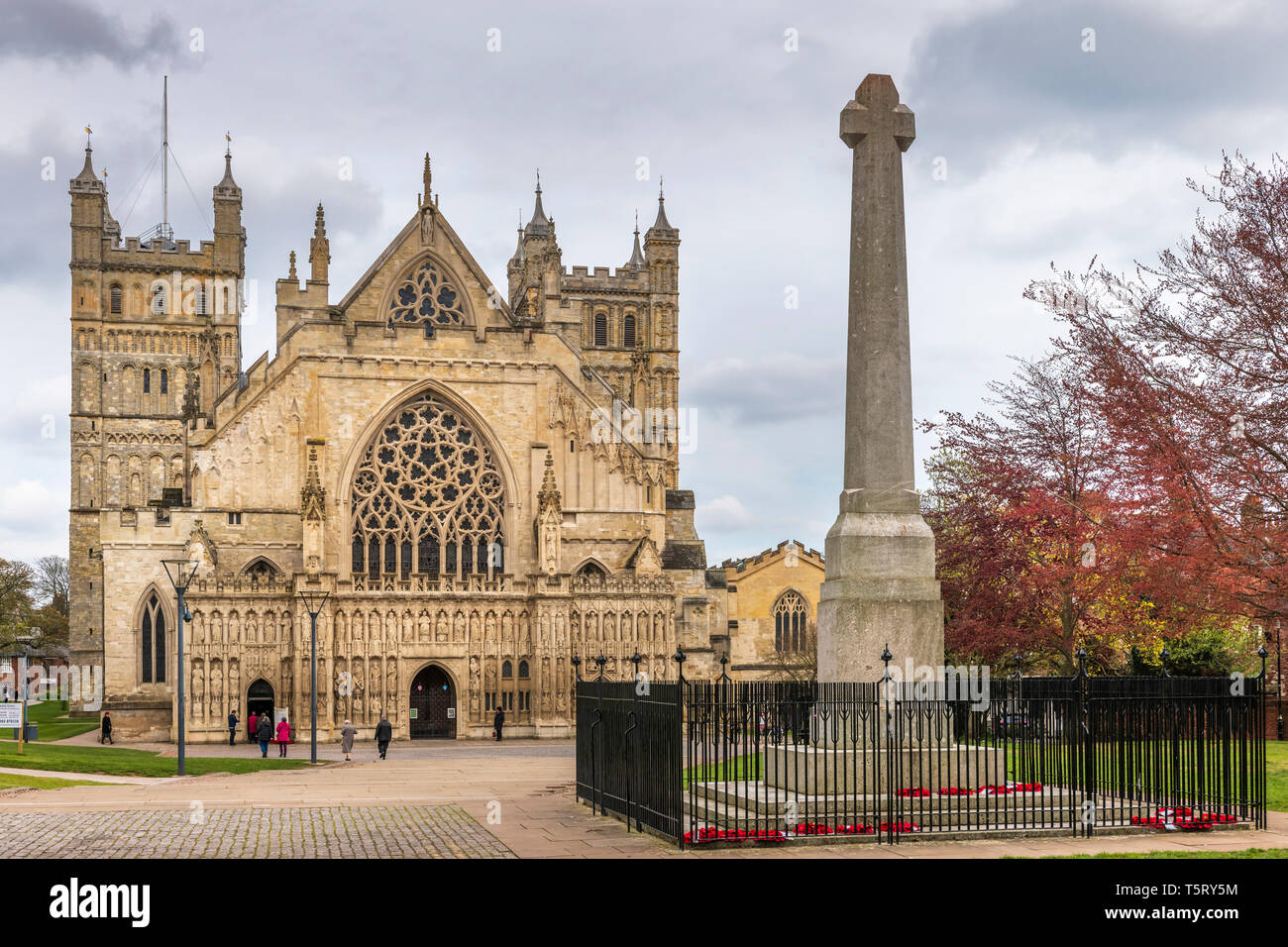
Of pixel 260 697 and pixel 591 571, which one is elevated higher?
pixel 591 571

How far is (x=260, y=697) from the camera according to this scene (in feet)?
152

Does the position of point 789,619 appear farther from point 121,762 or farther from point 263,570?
point 121,762

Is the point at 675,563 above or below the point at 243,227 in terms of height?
below

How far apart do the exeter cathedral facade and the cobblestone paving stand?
25.6 meters

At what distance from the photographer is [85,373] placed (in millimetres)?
71688

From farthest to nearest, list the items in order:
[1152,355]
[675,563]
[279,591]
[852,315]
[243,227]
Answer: [243,227]
[675,563]
[279,591]
[1152,355]
[852,315]

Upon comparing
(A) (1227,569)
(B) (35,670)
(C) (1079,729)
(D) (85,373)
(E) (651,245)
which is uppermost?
(E) (651,245)

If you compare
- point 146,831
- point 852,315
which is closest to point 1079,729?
point 852,315

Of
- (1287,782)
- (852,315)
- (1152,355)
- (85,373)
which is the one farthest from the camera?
(85,373)

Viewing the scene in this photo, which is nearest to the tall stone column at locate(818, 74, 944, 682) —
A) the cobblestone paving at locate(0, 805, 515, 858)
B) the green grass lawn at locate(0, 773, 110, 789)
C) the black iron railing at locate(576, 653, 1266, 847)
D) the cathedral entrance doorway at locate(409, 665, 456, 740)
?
the black iron railing at locate(576, 653, 1266, 847)

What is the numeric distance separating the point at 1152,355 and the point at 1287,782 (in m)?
7.53

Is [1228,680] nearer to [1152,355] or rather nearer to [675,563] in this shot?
[1152,355]

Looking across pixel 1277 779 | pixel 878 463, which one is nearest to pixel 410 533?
pixel 1277 779

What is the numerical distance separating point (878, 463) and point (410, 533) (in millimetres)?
34937
